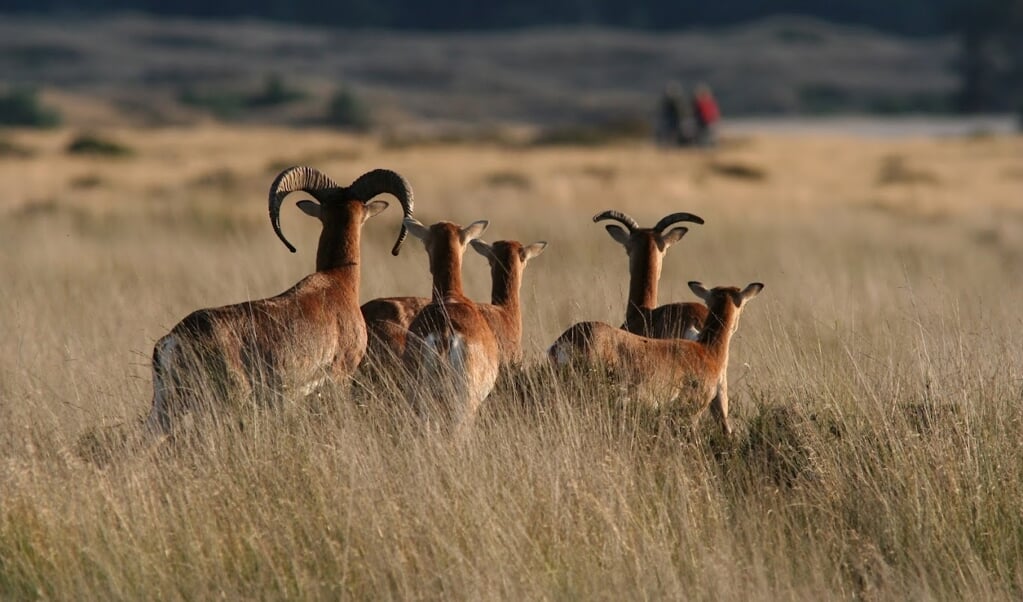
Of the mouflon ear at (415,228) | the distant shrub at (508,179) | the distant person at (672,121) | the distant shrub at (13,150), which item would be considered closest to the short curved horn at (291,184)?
the mouflon ear at (415,228)

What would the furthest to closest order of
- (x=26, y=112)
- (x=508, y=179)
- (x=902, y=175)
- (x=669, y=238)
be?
(x=26, y=112) < (x=902, y=175) < (x=508, y=179) < (x=669, y=238)

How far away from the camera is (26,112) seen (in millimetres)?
74000

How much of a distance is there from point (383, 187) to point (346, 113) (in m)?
71.5

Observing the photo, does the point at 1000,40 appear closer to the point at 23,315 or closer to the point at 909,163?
the point at 909,163

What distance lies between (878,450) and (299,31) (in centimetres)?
13880

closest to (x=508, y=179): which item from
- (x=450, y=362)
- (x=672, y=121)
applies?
(x=672, y=121)

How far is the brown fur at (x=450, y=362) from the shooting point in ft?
27.8

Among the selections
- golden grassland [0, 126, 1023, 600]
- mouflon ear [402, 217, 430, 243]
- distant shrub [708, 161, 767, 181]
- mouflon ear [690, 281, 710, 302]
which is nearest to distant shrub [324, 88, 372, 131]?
distant shrub [708, 161, 767, 181]

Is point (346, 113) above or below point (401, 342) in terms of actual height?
below

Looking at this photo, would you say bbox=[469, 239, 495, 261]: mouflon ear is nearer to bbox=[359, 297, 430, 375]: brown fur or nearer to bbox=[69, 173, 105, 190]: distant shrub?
Answer: bbox=[359, 297, 430, 375]: brown fur

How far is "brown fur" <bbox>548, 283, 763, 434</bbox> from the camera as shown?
27.3ft

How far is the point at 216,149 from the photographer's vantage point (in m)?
42.8

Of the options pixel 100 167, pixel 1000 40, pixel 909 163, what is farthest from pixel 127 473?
pixel 1000 40

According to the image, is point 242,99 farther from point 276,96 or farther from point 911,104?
point 911,104
